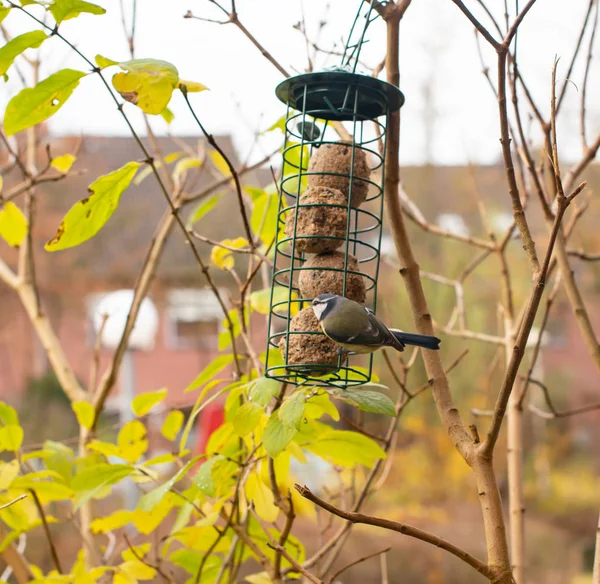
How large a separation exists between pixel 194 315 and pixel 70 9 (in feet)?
30.3

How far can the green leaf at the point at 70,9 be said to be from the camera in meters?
1.13

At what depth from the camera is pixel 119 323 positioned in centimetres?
390

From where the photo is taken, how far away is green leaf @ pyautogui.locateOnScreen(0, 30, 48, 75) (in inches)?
44.5

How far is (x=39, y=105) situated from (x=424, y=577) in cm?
737

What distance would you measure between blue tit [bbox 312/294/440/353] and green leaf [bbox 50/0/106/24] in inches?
25.0

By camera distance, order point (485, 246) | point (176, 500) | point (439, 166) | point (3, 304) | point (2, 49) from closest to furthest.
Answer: point (2, 49) → point (176, 500) → point (485, 246) → point (3, 304) → point (439, 166)

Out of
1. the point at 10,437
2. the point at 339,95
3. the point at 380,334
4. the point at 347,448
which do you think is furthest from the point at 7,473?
the point at 339,95

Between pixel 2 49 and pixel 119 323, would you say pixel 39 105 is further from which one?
pixel 119 323

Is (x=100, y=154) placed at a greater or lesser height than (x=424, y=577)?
greater

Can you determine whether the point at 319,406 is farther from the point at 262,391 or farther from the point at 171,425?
the point at 171,425

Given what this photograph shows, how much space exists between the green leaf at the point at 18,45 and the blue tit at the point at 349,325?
2.16ft

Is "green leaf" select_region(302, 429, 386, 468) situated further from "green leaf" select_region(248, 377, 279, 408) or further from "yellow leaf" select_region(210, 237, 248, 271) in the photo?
"yellow leaf" select_region(210, 237, 248, 271)

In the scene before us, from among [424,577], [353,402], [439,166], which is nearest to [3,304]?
[424,577]

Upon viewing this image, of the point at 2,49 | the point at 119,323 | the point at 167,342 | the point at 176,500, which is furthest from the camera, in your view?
the point at 167,342
